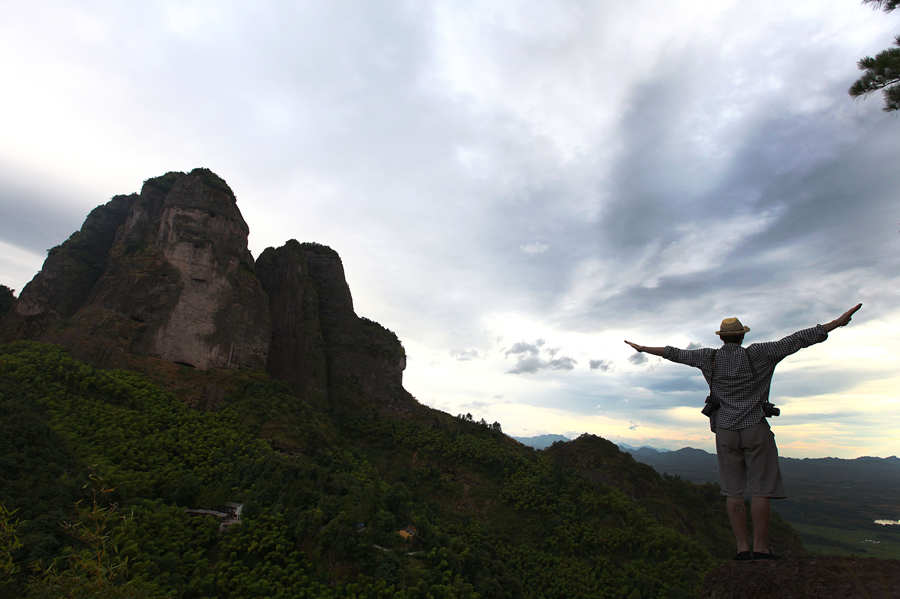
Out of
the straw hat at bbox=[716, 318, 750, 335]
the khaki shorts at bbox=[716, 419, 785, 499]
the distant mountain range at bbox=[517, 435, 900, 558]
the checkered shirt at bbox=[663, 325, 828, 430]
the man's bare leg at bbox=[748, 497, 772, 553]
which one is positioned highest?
the straw hat at bbox=[716, 318, 750, 335]

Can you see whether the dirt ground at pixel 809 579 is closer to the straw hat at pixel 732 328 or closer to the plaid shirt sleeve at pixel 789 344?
the plaid shirt sleeve at pixel 789 344

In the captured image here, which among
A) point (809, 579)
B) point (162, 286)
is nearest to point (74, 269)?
point (162, 286)

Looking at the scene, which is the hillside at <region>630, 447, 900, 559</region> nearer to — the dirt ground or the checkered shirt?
the checkered shirt

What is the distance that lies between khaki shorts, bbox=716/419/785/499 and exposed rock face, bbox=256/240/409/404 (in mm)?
30691

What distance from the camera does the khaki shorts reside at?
3.99m

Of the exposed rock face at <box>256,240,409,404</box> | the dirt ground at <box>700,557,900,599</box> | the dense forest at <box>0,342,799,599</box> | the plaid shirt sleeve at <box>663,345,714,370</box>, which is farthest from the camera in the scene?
the exposed rock face at <box>256,240,409,404</box>

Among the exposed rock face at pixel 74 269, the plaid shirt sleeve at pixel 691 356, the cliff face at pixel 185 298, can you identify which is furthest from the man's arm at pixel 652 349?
the exposed rock face at pixel 74 269

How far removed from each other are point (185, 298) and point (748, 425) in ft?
98.0

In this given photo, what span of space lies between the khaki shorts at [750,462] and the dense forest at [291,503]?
6463 millimetres

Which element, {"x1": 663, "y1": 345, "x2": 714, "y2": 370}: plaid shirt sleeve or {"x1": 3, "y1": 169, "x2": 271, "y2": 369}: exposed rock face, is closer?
{"x1": 663, "y1": 345, "x2": 714, "y2": 370}: plaid shirt sleeve

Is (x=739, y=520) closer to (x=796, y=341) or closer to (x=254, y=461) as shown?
(x=796, y=341)

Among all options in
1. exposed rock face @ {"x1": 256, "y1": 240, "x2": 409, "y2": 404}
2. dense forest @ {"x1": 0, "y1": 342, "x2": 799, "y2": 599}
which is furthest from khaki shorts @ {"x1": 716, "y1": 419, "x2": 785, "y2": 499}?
exposed rock face @ {"x1": 256, "y1": 240, "x2": 409, "y2": 404}

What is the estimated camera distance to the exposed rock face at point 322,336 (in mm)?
33062

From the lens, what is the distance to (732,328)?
4664 millimetres
